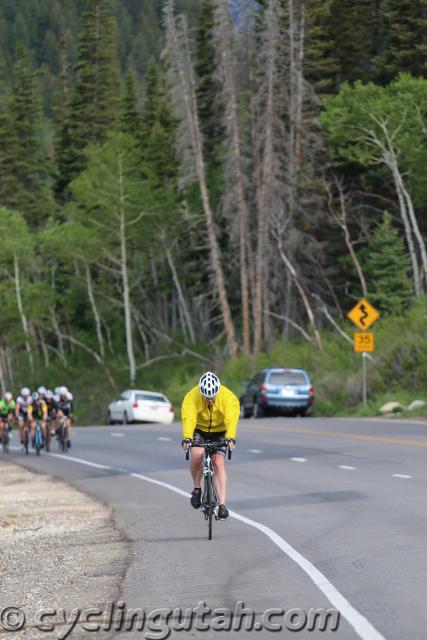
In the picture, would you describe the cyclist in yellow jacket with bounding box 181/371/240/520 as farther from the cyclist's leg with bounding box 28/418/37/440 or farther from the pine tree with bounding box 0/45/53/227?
the pine tree with bounding box 0/45/53/227

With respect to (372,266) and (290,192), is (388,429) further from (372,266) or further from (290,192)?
(290,192)

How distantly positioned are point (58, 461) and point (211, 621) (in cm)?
2225

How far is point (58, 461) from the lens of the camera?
31.3 m

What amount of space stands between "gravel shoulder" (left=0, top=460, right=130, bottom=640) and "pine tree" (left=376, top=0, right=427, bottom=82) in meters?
42.6

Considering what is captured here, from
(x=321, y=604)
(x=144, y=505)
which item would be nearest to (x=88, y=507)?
(x=144, y=505)

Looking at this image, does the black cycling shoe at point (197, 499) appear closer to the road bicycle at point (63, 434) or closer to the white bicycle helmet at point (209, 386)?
the white bicycle helmet at point (209, 386)

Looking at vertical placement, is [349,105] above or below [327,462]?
above

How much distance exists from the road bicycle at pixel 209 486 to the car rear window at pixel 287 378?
28.2 m

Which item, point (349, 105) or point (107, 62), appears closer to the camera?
point (349, 105)

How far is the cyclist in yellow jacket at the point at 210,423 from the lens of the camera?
1427cm

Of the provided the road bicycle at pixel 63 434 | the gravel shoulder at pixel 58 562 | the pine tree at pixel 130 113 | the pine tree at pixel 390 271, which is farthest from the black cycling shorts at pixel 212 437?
the pine tree at pixel 130 113

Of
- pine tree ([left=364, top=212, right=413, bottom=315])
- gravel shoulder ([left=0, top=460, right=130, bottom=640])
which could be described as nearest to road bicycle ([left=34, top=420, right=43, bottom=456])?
gravel shoulder ([left=0, top=460, right=130, bottom=640])

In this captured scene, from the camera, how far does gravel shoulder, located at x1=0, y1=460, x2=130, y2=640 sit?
9859 mm

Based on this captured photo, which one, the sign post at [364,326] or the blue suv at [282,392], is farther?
the blue suv at [282,392]
